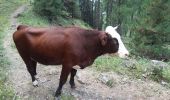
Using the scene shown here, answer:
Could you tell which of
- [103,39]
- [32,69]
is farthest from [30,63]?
[103,39]

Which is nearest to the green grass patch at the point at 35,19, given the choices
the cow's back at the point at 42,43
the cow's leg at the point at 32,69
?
the cow's leg at the point at 32,69

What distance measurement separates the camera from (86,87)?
11.7 m

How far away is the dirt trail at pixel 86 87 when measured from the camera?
425 inches

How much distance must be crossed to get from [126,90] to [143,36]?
38.5 ft

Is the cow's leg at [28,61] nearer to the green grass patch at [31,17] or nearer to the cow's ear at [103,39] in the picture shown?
the cow's ear at [103,39]

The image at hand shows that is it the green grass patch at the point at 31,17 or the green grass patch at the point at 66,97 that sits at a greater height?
the green grass patch at the point at 66,97

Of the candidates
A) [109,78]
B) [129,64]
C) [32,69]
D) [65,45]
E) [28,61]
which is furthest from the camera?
[129,64]

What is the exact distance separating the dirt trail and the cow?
31.6 inches

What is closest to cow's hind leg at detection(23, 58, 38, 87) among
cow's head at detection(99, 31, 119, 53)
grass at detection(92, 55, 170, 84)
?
cow's head at detection(99, 31, 119, 53)

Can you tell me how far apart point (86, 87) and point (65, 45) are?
2.38m

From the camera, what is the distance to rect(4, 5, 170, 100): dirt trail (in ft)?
35.4

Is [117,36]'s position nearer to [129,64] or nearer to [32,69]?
[32,69]

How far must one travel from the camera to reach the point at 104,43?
988cm

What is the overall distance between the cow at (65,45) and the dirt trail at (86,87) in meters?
0.80
